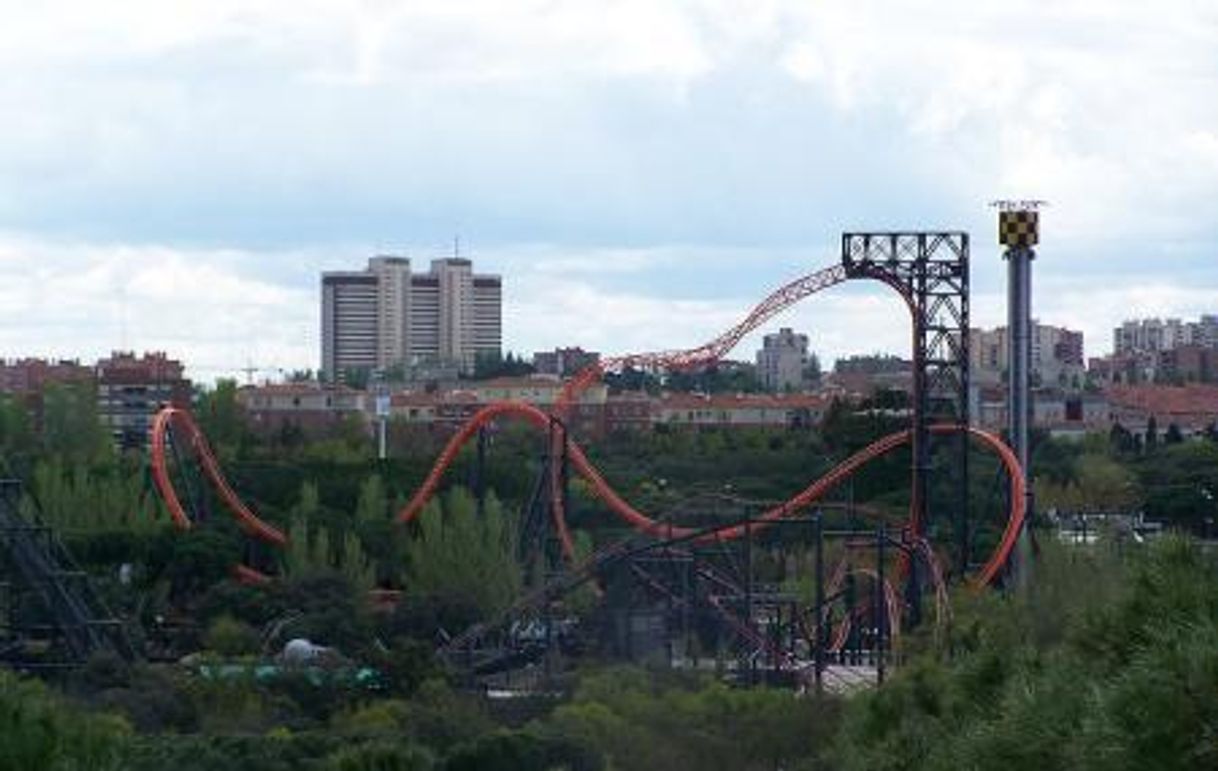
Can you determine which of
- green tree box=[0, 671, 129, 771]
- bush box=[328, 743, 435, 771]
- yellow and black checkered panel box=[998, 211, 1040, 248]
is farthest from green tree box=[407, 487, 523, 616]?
green tree box=[0, 671, 129, 771]

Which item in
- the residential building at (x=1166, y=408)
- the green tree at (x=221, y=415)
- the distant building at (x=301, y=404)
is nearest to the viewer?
the green tree at (x=221, y=415)

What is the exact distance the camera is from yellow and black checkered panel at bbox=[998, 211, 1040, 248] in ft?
140

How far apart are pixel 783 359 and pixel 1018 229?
335ft

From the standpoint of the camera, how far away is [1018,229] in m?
42.5

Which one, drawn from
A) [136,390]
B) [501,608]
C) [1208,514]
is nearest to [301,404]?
[136,390]

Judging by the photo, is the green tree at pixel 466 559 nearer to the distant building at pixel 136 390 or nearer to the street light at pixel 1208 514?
the street light at pixel 1208 514

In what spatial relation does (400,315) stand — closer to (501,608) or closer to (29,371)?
(29,371)

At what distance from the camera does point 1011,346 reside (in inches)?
1698

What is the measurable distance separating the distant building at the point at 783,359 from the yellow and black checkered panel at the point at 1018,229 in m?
92.0

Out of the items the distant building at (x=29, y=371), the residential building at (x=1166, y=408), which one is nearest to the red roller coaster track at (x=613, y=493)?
the residential building at (x=1166, y=408)

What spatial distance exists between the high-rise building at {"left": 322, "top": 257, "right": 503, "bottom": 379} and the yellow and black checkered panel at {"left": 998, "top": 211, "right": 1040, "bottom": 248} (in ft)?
327

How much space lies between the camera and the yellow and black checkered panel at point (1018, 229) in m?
42.5

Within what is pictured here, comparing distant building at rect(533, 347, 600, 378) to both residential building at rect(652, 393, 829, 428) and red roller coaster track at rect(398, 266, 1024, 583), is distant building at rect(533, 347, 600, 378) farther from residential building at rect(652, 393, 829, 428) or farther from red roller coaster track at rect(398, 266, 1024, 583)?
red roller coaster track at rect(398, 266, 1024, 583)

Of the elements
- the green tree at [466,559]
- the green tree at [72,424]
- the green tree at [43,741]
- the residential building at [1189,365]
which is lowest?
the green tree at [466,559]
